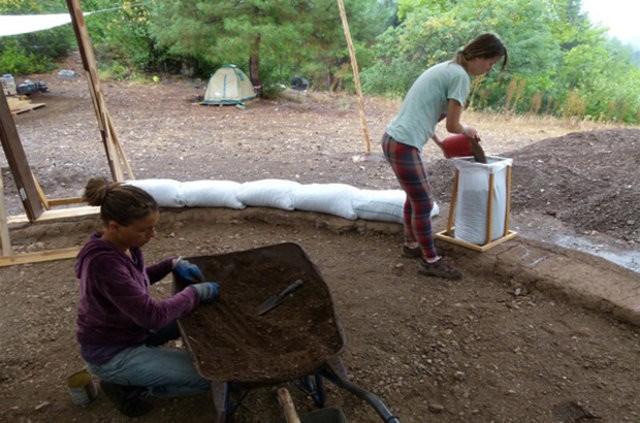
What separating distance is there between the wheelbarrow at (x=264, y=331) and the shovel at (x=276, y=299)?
0.01 m

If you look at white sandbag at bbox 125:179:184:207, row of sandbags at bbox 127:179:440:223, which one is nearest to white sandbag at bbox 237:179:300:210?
row of sandbags at bbox 127:179:440:223

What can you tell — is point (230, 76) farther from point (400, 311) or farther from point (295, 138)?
point (400, 311)

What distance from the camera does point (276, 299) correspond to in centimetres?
177

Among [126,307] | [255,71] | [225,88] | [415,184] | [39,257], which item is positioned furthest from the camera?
[255,71]

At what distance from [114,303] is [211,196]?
2.00m

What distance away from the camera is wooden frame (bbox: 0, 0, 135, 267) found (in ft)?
9.61

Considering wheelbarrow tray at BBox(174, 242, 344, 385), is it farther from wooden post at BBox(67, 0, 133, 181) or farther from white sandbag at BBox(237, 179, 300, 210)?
wooden post at BBox(67, 0, 133, 181)

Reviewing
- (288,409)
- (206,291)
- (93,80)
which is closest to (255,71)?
(93,80)

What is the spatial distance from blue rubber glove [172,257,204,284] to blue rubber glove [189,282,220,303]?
0.45ft

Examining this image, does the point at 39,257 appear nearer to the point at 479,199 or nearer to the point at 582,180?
the point at 479,199

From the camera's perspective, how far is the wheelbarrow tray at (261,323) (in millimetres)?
1381

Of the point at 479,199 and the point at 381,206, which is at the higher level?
the point at 479,199

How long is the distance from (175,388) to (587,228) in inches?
109

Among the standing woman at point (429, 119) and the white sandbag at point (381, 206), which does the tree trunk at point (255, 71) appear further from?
the standing woman at point (429, 119)
